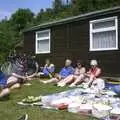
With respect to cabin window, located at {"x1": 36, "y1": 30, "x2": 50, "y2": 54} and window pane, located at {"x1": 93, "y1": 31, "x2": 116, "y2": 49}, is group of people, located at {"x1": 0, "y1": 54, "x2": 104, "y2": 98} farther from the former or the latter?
cabin window, located at {"x1": 36, "y1": 30, "x2": 50, "y2": 54}

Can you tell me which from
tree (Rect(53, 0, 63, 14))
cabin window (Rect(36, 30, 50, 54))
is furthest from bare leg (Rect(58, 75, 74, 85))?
tree (Rect(53, 0, 63, 14))

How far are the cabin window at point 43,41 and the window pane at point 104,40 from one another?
3951mm

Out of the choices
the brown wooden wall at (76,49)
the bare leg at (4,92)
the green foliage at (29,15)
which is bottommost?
the bare leg at (4,92)

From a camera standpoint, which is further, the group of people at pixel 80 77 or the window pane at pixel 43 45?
the window pane at pixel 43 45

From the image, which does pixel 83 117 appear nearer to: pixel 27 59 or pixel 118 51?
pixel 118 51

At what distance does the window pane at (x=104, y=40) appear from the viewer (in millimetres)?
14766

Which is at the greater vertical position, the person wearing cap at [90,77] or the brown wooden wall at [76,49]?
the brown wooden wall at [76,49]

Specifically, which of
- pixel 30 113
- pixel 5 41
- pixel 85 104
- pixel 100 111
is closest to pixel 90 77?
pixel 85 104

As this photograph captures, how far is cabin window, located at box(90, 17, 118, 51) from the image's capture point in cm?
→ 1460

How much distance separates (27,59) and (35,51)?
2.53 meters

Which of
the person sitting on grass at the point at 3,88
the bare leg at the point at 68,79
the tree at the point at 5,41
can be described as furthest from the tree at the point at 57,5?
the person sitting on grass at the point at 3,88

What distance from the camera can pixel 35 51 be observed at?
20.7 metres

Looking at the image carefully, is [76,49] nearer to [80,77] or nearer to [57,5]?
[80,77]

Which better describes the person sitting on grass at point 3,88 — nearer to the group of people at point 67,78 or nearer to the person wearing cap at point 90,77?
the group of people at point 67,78
